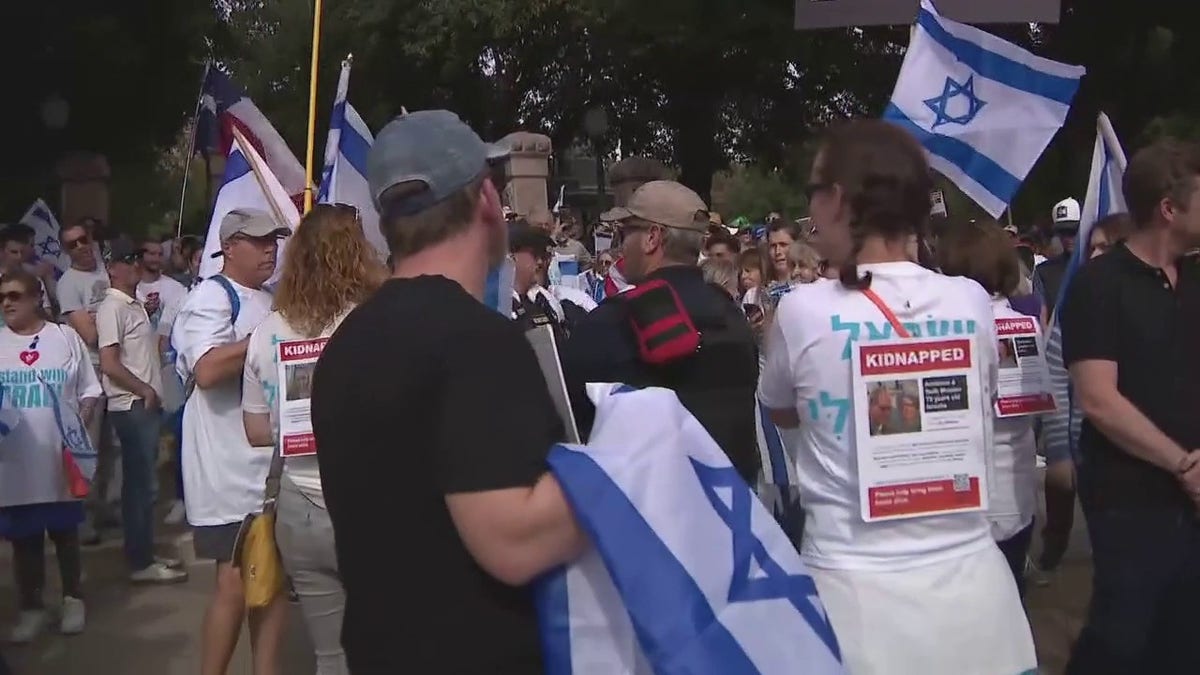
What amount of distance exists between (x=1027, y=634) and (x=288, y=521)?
2133mm

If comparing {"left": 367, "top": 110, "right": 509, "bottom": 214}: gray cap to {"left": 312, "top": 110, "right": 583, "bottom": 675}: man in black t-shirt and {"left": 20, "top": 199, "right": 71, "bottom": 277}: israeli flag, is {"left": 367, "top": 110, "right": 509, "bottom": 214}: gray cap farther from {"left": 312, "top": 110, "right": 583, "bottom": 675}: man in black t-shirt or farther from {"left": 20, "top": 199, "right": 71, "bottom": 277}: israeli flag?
→ {"left": 20, "top": 199, "right": 71, "bottom": 277}: israeli flag

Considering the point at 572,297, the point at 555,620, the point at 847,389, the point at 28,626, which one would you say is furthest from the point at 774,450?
the point at 28,626

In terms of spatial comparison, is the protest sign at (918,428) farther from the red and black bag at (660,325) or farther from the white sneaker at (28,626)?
the white sneaker at (28,626)

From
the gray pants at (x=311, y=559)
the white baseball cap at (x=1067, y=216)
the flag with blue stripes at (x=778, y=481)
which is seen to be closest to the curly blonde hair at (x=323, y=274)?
the gray pants at (x=311, y=559)

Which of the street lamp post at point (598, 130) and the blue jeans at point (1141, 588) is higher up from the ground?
the street lamp post at point (598, 130)

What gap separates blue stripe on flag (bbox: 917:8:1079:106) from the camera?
4781 mm

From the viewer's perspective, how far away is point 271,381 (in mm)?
4023

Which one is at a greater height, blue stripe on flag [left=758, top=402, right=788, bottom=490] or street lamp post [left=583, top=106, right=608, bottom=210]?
street lamp post [left=583, top=106, right=608, bottom=210]

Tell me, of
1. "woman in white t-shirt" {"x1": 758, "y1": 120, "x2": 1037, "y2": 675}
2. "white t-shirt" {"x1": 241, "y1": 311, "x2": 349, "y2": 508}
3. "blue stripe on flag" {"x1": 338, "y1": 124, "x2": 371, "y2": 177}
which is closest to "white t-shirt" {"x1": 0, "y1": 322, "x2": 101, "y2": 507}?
"blue stripe on flag" {"x1": 338, "y1": 124, "x2": 371, "y2": 177}

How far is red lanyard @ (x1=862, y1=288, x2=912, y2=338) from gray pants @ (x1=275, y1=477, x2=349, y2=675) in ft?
6.16

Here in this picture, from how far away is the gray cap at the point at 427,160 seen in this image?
198 centimetres

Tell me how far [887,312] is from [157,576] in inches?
210

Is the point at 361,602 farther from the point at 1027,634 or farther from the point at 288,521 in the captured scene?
the point at 288,521

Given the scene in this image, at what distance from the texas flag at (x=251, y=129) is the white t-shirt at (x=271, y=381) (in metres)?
2.35
